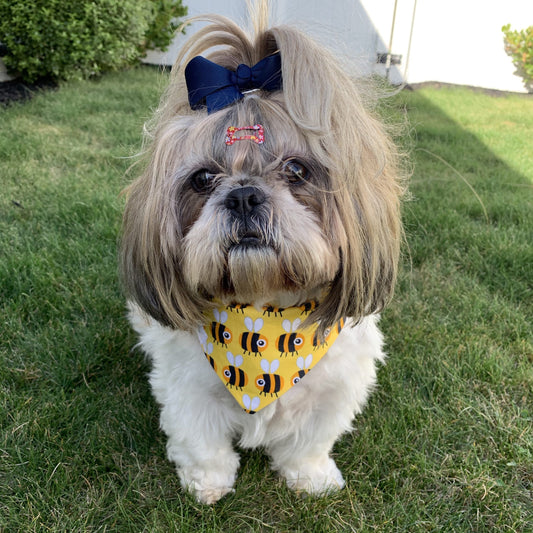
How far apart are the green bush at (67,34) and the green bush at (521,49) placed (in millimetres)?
5662

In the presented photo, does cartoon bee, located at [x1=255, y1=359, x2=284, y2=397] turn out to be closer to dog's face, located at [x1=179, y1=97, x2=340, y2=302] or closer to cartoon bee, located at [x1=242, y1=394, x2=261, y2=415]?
cartoon bee, located at [x1=242, y1=394, x2=261, y2=415]

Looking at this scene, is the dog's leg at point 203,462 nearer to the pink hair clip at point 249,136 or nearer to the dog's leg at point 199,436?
the dog's leg at point 199,436

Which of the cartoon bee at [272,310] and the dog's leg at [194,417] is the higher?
the cartoon bee at [272,310]

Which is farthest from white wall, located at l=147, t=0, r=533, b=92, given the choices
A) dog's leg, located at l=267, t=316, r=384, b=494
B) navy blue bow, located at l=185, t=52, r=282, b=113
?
navy blue bow, located at l=185, t=52, r=282, b=113

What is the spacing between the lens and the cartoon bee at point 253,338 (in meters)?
1.67

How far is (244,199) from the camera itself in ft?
4.15

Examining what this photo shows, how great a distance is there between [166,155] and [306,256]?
46cm

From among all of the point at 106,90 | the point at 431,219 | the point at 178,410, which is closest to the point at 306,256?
the point at 178,410

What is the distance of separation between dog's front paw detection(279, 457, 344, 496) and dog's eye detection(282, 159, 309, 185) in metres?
1.08

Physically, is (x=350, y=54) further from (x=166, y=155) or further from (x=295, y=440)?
(x=295, y=440)

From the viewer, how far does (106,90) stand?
6238 millimetres

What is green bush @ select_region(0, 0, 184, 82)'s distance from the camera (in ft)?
18.1

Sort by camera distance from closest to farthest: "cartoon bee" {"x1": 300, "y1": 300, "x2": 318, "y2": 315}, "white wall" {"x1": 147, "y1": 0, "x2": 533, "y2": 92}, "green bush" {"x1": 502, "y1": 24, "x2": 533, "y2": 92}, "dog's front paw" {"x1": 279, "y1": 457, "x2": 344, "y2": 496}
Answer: "cartoon bee" {"x1": 300, "y1": 300, "x2": 318, "y2": 315}
"dog's front paw" {"x1": 279, "y1": 457, "x2": 344, "y2": 496}
"white wall" {"x1": 147, "y1": 0, "x2": 533, "y2": 92}
"green bush" {"x1": 502, "y1": 24, "x2": 533, "y2": 92}

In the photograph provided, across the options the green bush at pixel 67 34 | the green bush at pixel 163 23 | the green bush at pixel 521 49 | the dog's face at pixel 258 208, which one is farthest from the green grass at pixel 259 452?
the green bush at pixel 521 49
